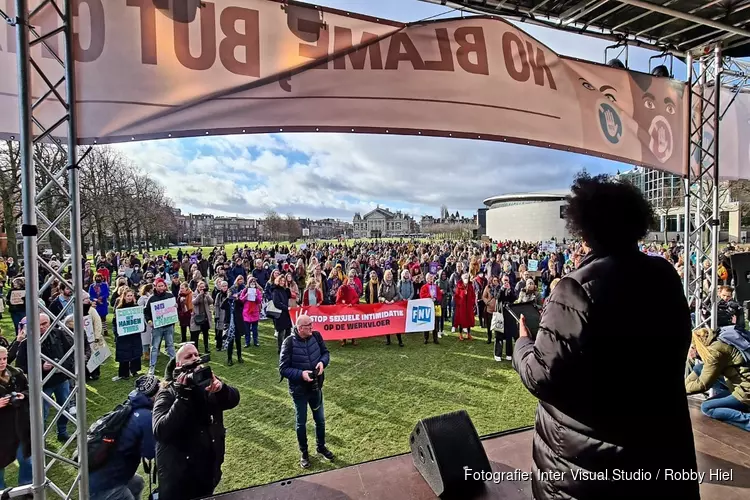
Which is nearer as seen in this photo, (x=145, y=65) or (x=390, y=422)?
(x=145, y=65)

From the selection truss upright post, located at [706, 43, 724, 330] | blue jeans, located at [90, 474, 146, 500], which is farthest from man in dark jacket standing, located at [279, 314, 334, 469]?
truss upright post, located at [706, 43, 724, 330]

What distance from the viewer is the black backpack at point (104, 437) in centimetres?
279

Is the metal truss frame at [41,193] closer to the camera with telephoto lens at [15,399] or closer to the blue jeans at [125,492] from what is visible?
the blue jeans at [125,492]

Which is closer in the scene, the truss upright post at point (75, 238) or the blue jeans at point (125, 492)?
the truss upright post at point (75, 238)

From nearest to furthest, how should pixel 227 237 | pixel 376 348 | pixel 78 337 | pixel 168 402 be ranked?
pixel 78 337 → pixel 168 402 → pixel 376 348 → pixel 227 237

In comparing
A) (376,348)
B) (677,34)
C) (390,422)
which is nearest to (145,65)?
(390,422)

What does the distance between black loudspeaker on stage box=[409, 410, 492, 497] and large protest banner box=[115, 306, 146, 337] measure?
246 inches

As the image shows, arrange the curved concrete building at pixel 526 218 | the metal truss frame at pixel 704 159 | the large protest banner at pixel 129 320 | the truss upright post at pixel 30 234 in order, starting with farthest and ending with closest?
the curved concrete building at pixel 526 218
the large protest banner at pixel 129 320
the metal truss frame at pixel 704 159
the truss upright post at pixel 30 234

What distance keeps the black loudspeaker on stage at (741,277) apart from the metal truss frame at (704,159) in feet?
12.4

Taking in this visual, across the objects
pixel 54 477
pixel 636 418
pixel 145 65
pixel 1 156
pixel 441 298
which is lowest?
pixel 54 477

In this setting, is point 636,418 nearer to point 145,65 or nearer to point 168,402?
point 168,402

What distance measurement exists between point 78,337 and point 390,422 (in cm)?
404

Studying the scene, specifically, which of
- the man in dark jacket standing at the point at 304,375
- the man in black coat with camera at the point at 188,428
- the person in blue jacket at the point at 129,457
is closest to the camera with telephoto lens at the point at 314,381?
the man in dark jacket standing at the point at 304,375

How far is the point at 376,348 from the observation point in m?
8.88
